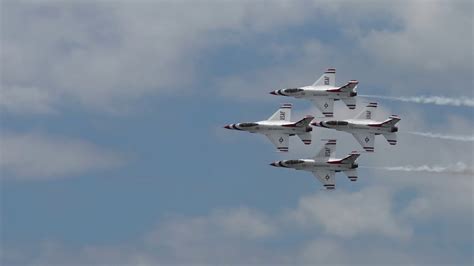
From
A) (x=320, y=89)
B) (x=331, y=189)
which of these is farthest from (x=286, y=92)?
(x=331, y=189)

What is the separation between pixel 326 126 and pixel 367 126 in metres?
4.95

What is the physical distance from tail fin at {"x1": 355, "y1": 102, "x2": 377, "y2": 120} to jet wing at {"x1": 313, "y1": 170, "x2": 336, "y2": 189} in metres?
7.22

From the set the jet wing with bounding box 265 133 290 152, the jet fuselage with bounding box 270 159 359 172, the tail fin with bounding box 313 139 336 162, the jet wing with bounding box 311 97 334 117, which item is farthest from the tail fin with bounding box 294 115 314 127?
the jet fuselage with bounding box 270 159 359 172

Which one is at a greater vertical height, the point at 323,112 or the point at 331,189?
the point at 323,112

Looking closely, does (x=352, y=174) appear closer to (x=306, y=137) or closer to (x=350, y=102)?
(x=306, y=137)

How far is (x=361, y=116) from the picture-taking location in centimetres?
13038

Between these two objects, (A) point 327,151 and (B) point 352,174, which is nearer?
(B) point 352,174

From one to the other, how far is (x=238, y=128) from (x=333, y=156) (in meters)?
11.5

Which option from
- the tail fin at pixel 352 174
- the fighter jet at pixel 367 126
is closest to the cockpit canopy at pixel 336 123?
the fighter jet at pixel 367 126

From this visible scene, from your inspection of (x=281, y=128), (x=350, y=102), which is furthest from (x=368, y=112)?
(x=281, y=128)

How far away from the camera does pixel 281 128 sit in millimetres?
130625

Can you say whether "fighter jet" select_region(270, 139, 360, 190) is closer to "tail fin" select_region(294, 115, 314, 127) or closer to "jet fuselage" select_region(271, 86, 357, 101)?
"tail fin" select_region(294, 115, 314, 127)

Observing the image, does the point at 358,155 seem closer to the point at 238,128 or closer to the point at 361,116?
the point at 361,116

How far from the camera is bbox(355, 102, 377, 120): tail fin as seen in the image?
130375 millimetres
